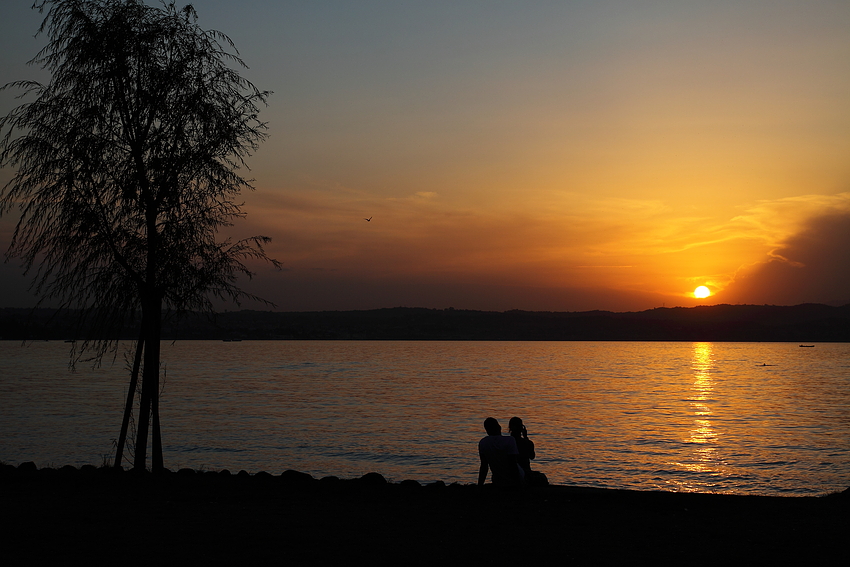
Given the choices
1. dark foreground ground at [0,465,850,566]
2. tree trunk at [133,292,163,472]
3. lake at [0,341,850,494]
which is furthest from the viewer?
lake at [0,341,850,494]

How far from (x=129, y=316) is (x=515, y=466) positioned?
8.06m

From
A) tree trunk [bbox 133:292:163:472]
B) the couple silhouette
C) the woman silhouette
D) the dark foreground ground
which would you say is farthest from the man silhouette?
tree trunk [bbox 133:292:163:472]

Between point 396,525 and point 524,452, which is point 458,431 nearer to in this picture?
point 524,452

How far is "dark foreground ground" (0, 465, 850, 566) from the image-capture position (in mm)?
8359

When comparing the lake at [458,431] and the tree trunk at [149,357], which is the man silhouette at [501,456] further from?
the lake at [458,431]

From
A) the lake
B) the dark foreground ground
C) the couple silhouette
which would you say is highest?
the couple silhouette

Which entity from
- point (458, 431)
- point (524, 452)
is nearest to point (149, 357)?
point (524, 452)

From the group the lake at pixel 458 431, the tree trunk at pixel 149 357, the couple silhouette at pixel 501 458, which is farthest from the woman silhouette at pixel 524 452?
the lake at pixel 458 431

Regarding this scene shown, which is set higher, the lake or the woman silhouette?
the woman silhouette

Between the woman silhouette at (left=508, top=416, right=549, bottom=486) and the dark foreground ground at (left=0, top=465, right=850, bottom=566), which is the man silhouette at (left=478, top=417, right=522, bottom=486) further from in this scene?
the woman silhouette at (left=508, top=416, right=549, bottom=486)

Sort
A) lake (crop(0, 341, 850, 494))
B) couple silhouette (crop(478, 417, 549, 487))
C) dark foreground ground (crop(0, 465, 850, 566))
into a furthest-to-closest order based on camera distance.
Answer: lake (crop(0, 341, 850, 494)) → couple silhouette (crop(478, 417, 549, 487)) → dark foreground ground (crop(0, 465, 850, 566))

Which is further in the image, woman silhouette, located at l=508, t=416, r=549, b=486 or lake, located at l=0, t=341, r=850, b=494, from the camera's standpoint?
lake, located at l=0, t=341, r=850, b=494

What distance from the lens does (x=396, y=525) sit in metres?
10.1

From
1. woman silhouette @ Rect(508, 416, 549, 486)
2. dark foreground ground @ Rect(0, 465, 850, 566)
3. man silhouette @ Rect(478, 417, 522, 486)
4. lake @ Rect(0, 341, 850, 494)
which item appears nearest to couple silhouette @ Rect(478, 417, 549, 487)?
man silhouette @ Rect(478, 417, 522, 486)
